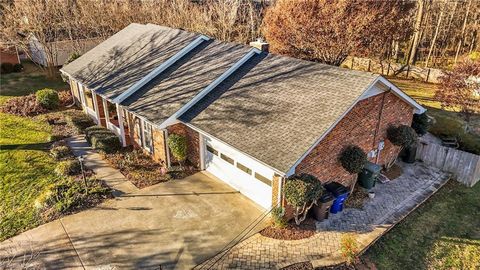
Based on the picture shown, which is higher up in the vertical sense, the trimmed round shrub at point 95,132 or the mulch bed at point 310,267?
the trimmed round shrub at point 95,132

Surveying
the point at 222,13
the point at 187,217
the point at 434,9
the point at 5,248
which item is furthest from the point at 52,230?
the point at 434,9

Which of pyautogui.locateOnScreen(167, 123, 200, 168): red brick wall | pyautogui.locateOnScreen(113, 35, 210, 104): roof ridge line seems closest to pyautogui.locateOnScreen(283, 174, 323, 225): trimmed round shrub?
pyautogui.locateOnScreen(167, 123, 200, 168): red brick wall

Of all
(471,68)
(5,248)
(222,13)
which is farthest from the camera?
(222,13)

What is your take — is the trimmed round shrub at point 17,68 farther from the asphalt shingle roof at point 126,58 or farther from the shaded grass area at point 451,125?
the shaded grass area at point 451,125

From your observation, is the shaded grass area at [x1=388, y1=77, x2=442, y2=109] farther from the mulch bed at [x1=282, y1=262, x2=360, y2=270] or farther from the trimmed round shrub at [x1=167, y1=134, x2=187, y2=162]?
the trimmed round shrub at [x1=167, y1=134, x2=187, y2=162]

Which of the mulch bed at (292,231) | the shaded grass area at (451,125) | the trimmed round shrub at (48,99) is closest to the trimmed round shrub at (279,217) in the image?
the mulch bed at (292,231)

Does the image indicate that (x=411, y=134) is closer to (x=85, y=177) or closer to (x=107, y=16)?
(x=85, y=177)

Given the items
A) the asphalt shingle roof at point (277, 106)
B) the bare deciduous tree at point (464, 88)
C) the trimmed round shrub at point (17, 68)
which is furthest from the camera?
the trimmed round shrub at point (17, 68)
